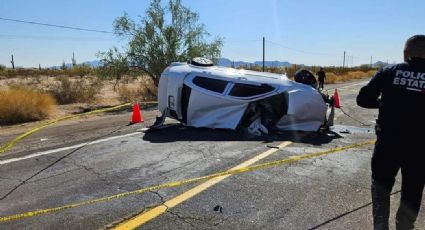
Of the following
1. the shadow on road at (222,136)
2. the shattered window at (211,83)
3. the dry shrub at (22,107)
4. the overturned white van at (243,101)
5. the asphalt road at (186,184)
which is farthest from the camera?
the dry shrub at (22,107)

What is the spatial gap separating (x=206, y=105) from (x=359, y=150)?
3.62m

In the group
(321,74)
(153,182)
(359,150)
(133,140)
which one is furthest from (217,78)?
(321,74)

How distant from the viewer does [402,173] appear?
149 inches

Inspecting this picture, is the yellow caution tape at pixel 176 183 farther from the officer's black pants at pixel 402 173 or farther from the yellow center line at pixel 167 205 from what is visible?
the officer's black pants at pixel 402 173

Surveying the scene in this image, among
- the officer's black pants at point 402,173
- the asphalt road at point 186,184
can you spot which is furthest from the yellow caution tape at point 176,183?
the officer's black pants at point 402,173

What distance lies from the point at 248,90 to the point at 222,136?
4.25 feet

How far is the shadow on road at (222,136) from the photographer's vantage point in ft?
29.0

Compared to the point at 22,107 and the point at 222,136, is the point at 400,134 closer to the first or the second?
the point at 222,136

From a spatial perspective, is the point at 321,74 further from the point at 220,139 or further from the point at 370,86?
the point at 370,86

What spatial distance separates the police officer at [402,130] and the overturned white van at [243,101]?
5.63 meters

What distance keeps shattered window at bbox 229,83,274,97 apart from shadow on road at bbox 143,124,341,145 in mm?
864

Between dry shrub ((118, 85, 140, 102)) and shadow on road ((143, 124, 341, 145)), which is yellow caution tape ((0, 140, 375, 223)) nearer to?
shadow on road ((143, 124, 341, 145))

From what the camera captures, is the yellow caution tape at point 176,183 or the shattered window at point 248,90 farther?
the shattered window at point 248,90

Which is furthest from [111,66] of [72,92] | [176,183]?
[176,183]
